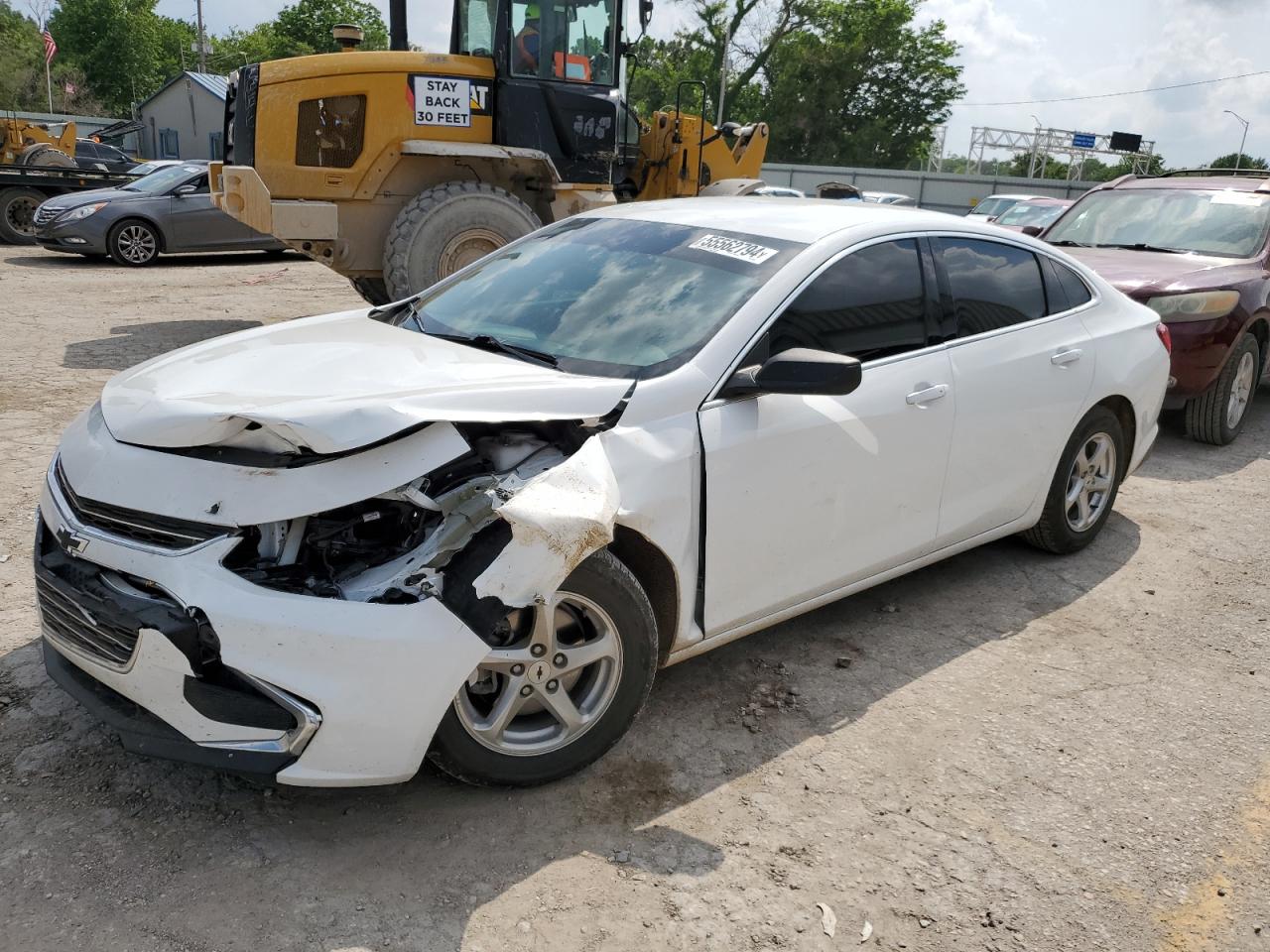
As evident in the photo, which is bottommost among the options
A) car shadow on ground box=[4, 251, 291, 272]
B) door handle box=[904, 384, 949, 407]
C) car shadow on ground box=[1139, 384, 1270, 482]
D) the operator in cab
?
car shadow on ground box=[1139, 384, 1270, 482]

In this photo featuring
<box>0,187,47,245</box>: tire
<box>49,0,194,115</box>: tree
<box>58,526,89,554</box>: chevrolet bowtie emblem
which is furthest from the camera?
<box>49,0,194,115</box>: tree

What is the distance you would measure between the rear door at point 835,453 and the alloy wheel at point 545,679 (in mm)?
440

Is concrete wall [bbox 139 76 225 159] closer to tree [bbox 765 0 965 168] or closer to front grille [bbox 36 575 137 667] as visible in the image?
tree [bbox 765 0 965 168]

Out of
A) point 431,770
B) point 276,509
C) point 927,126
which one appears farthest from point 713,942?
point 927,126

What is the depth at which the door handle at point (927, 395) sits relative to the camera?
12.1 feet

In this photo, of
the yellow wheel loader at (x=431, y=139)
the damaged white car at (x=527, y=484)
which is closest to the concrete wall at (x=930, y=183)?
the yellow wheel loader at (x=431, y=139)

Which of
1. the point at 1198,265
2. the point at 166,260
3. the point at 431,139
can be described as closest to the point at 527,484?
the point at 1198,265

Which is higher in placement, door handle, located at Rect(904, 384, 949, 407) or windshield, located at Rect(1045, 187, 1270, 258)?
windshield, located at Rect(1045, 187, 1270, 258)

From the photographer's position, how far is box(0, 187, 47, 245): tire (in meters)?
16.4

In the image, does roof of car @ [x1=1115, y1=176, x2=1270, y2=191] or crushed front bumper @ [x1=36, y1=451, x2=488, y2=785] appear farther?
roof of car @ [x1=1115, y1=176, x2=1270, y2=191]

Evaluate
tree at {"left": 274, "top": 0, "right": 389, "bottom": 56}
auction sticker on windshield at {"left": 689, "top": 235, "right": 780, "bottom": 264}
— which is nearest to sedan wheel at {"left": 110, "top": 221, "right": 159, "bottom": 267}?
auction sticker on windshield at {"left": 689, "top": 235, "right": 780, "bottom": 264}

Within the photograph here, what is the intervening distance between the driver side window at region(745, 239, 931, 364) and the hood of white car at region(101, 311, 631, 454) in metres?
0.72

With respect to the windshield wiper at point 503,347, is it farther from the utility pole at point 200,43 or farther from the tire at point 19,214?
the utility pole at point 200,43

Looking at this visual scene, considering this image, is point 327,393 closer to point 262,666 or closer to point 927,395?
point 262,666
